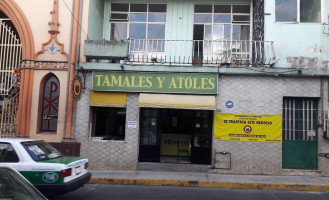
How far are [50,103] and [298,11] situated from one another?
952cm

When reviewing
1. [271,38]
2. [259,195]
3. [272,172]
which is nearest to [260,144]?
[272,172]

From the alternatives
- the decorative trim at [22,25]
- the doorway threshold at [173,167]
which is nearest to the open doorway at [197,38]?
the doorway threshold at [173,167]

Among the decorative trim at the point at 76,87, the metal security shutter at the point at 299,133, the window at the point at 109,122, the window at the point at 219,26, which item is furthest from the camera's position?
the window at the point at 219,26

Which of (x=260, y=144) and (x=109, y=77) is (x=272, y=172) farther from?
(x=109, y=77)

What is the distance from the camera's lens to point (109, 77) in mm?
10328

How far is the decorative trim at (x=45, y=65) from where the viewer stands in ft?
34.4

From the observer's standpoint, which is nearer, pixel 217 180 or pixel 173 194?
pixel 173 194

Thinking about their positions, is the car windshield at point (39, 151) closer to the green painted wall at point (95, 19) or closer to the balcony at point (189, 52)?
the balcony at point (189, 52)

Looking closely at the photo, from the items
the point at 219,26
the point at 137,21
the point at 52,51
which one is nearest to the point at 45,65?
the point at 52,51

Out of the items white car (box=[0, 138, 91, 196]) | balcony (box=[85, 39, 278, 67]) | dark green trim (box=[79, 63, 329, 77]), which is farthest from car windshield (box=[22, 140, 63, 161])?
balcony (box=[85, 39, 278, 67])

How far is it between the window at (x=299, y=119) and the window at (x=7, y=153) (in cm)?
830

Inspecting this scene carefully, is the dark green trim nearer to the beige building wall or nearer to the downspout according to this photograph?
the downspout

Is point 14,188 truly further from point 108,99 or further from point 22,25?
point 22,25

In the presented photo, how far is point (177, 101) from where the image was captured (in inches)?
392
